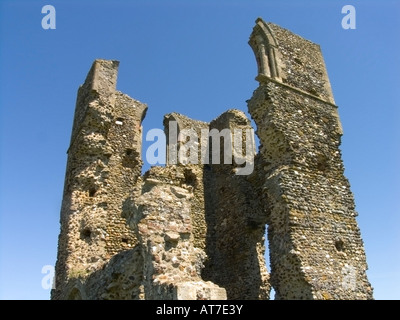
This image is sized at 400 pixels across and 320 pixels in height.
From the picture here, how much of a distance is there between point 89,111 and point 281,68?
5755 mm

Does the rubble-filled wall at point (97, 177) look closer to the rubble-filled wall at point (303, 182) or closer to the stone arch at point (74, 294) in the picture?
the stone arch at point (74, 294)

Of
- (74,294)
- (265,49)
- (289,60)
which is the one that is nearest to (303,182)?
(289,60)

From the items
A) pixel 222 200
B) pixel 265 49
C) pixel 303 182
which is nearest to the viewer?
pixel 303 182

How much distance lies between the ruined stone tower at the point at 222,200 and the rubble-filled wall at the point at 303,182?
0.10ft

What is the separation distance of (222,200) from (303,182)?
5172 millimetres

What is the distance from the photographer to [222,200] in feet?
44.8

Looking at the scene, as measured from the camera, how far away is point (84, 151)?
11.6 metres

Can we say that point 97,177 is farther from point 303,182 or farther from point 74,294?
point 303,182

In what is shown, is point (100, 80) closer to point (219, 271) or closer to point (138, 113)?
point (138, 113)

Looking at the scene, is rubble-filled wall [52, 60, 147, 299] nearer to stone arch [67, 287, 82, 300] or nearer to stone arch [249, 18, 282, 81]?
stone arch [67, 287, 82, 300]

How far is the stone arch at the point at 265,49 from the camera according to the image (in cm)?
1029

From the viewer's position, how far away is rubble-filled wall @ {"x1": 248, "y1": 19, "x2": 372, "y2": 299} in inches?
311

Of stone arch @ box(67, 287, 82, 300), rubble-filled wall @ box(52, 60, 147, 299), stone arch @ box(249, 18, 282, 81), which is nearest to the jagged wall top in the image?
stone arch @ box(249, 18, 282, 81)
